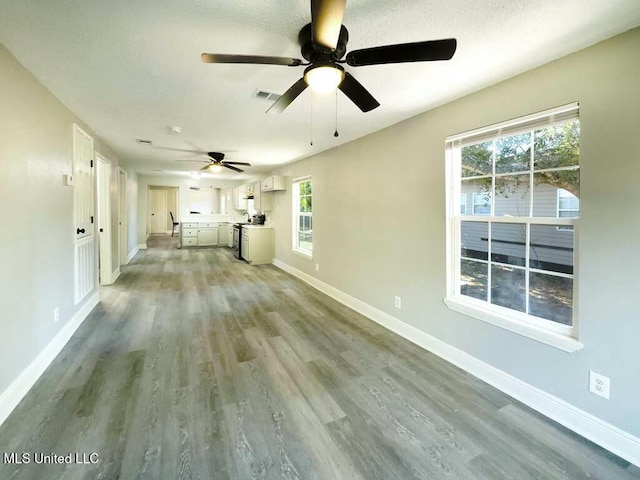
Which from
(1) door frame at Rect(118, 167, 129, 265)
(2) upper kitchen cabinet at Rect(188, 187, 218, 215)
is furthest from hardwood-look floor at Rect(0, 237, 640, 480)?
(2) upper kitchen cabinet at Rect(188, 187, 218, 215)

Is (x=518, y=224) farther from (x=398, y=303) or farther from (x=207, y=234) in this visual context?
(x=207, y=234)

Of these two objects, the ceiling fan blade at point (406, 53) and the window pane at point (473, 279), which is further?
the window pane at point (473, 279)

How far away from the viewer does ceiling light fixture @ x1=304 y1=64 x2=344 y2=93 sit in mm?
1494

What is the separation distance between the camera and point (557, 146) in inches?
76.3

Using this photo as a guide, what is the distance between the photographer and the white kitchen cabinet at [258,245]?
22.4ft

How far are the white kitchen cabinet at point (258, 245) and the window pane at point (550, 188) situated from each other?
18.6ft

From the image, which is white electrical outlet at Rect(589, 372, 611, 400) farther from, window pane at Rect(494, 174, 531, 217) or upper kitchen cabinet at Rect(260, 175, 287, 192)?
upper kitchen cabinet at Rect(260, 175, 287, 192)

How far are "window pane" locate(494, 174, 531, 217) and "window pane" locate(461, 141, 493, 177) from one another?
175 mm

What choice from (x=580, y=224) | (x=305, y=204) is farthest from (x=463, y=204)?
(x=305, y=204)

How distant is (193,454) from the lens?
1.54 meters

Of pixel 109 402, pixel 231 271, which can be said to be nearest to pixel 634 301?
pixel 109 402

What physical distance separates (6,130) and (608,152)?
369cm
